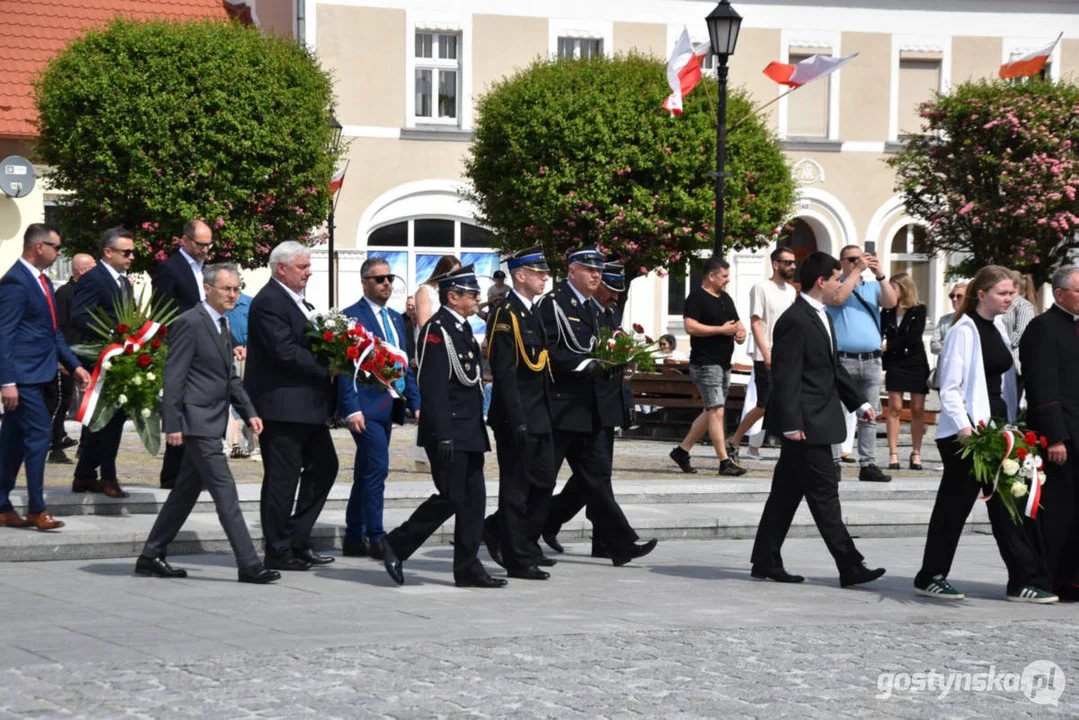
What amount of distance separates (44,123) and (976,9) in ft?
61.9

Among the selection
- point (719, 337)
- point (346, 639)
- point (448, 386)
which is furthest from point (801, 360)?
point (719, 337)

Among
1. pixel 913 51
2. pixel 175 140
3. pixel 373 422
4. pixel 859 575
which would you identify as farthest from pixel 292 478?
pixel 913 51

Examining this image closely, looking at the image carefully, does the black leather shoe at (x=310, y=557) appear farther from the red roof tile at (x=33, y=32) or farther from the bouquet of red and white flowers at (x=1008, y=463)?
the red roof tile at (x=33, y=32)

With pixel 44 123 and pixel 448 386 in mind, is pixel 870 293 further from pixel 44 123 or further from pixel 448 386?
pixel 44 123

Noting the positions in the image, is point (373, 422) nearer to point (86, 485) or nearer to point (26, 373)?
point (26, 373)

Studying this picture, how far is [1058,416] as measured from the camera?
29.7ft

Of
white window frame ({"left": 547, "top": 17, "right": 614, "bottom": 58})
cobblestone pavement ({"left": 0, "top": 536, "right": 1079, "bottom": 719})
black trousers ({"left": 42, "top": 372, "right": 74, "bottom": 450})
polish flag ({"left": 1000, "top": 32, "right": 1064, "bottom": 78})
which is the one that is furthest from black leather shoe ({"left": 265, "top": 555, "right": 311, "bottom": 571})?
white window frame ({"left": 547, "top": 17, "right": 614, "bottom": 58})

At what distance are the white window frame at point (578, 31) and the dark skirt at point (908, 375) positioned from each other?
59.1ft

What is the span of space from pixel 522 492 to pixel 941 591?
2430mm

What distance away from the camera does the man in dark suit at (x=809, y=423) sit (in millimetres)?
9445

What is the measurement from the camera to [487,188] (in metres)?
29.2

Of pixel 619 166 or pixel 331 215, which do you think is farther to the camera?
pixel 331 215

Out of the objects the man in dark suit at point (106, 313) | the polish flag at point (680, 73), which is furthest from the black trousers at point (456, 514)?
the polish flag at point (680, 73)

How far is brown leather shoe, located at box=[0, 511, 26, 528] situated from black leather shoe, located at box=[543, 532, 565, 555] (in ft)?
10.9
